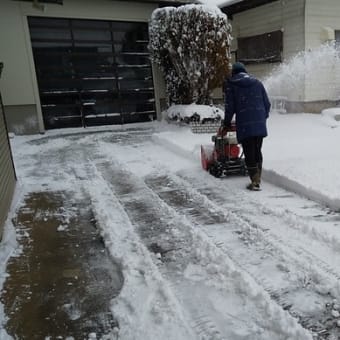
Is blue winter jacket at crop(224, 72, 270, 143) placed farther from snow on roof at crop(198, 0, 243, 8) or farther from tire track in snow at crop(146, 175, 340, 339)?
snow on roof at crop(198, 0, 243, 8)

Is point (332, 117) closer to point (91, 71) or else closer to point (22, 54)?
point (91, 71)

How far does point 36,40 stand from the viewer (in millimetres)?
11109

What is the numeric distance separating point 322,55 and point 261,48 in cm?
209

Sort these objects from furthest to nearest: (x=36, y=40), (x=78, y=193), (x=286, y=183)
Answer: (x=36, y=40) < (x=78, y=193) < (x=286, y=183)

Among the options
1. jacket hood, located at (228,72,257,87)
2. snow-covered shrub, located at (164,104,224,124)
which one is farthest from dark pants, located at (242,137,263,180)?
snow-covered shrub, located at (164,104,224,124)

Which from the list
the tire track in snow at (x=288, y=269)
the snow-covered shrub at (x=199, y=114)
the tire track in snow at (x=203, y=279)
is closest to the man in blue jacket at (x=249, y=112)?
the tire track in snow at (x=288, y=269)

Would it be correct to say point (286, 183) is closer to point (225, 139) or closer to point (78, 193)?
point (225, 139)

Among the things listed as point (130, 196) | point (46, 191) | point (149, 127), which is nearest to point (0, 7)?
point (149, 127)

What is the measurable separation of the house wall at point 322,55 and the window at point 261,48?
1.02 m

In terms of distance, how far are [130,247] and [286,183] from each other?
7.97 ft

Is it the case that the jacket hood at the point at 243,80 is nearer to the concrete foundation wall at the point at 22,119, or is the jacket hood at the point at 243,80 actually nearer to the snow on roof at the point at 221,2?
the concrete foundation wall at the point at 22,119

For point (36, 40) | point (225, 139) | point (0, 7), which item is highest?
point (0, 7)

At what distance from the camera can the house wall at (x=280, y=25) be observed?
1061 cm

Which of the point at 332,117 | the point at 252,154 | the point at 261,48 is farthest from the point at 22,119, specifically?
the point at 332,117
